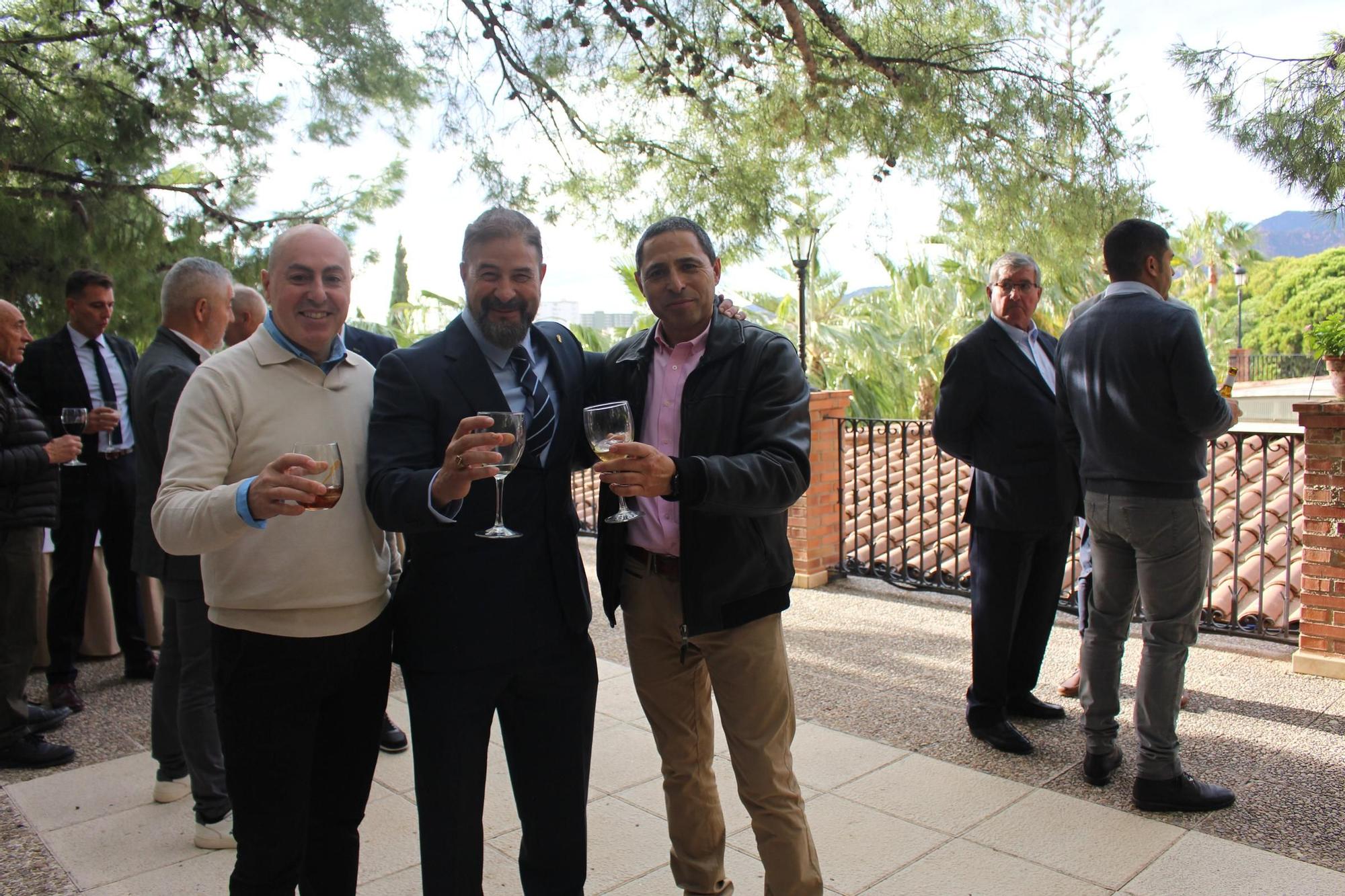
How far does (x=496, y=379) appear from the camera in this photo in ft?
7.65

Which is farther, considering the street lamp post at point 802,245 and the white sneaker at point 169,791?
the street lamp post at point 802,245

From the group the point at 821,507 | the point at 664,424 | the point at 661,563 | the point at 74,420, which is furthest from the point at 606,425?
the point at 821,507

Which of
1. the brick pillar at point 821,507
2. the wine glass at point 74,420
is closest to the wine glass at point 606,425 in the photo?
the wine glass at point 74,420

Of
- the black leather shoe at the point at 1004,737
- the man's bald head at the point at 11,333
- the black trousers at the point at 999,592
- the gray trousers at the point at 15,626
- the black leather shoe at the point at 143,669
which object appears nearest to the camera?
the black leather shoe at the point at 1004,737

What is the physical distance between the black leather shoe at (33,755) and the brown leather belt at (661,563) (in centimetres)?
331

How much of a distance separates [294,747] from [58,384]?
3.95 metres

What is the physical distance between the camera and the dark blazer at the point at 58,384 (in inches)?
201

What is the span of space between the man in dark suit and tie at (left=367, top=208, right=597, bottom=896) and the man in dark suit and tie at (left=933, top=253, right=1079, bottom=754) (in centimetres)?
245

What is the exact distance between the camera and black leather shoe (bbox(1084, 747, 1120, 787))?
373cm

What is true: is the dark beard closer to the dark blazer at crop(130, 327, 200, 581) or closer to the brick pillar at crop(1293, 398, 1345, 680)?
the dark blazer at crop(130, 327, 200, 581)

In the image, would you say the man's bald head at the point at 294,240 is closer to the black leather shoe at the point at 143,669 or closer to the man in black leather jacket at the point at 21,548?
the man in black leather jacket at the point at 21,548

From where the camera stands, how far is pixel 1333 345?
4.95 meters

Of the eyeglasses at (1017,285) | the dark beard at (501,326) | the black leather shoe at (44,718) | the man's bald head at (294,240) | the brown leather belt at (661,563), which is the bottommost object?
the black leather shoe at (44,718)

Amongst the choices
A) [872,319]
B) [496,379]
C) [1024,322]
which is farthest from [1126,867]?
[872,319]
